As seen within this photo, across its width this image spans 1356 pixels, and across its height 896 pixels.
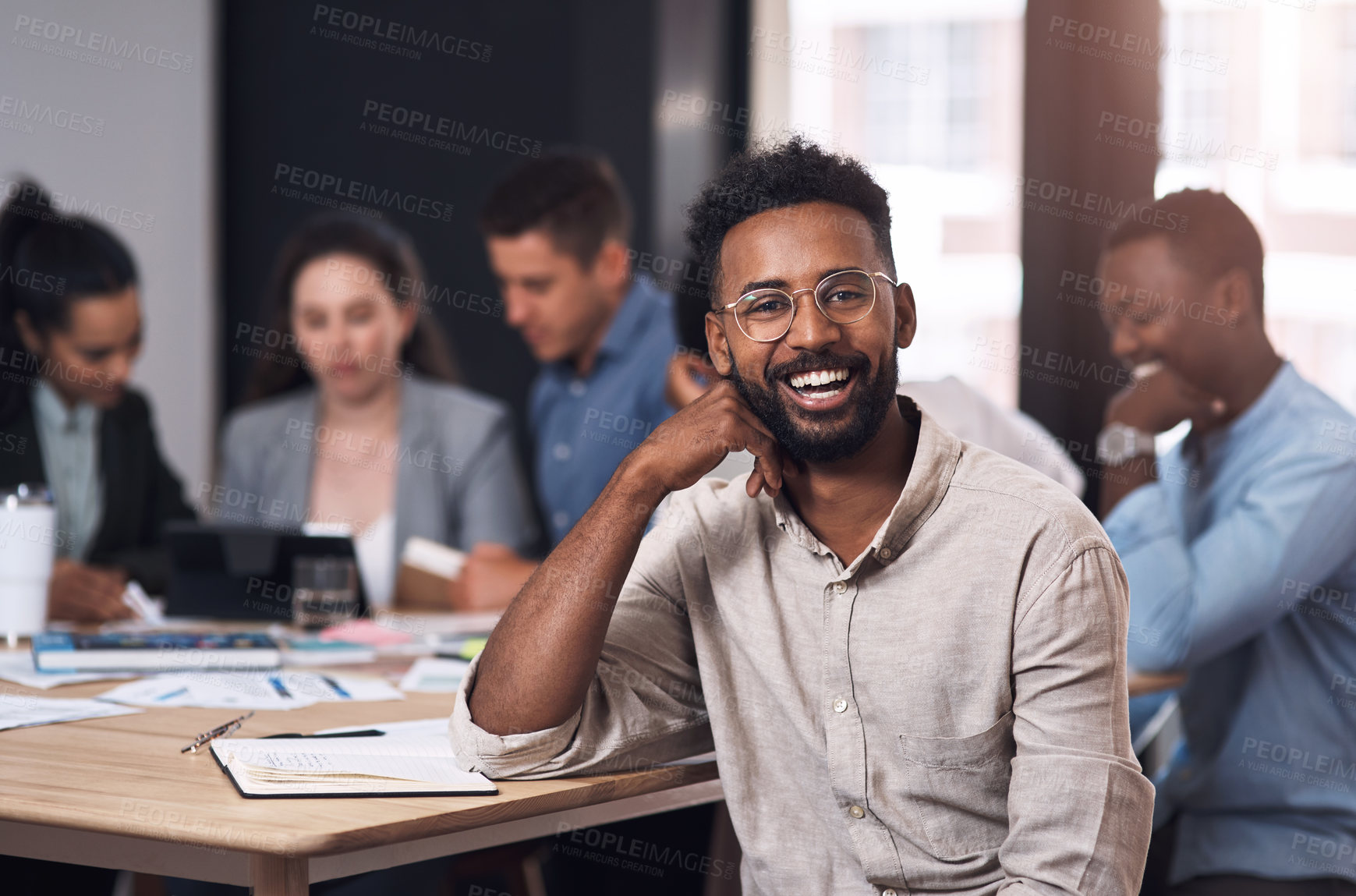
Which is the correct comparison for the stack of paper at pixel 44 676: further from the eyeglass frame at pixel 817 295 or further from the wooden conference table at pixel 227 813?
the eyeglass frame at pixel 817 295

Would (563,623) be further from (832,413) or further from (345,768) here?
(832,413)

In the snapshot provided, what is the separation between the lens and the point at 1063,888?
120cm

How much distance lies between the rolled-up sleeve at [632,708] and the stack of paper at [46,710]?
562 millimetres

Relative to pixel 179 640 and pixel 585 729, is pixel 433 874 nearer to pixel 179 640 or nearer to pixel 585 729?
pixel 179 640

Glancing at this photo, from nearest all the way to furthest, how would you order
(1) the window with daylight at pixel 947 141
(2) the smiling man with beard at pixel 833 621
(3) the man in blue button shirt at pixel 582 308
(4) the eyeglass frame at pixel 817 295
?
(2) the smiling man with beard at pixel 833 621
(4) the eyeglass frame at pixel 817 295
(3) the man in blue button shirt at pixel 582 308
(1) the window with daylight at pixel 947 141

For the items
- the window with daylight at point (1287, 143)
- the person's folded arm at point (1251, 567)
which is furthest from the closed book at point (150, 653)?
the window with daylight at point (1287, 143)

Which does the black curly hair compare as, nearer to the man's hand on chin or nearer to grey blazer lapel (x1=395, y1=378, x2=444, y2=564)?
the man's hand on chin

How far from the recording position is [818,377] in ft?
4.59

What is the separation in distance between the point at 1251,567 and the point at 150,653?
1829 millimetres

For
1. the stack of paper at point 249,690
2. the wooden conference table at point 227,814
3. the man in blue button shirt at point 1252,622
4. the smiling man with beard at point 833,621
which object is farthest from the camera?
the man in blue button shirt at point 1252,622

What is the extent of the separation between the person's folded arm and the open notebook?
122 cm

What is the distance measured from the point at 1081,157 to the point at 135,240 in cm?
297

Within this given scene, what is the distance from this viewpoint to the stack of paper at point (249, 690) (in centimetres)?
175

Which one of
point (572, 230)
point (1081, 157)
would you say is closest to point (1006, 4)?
point (1081, 157)
